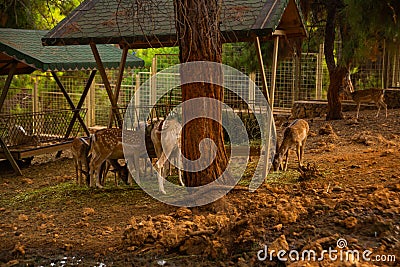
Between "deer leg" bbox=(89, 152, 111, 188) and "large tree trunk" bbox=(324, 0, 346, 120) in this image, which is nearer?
"deer leg" bbox=(89, 152, 111, 188)

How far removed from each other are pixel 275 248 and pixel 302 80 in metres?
14.6

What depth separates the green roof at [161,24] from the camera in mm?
8500

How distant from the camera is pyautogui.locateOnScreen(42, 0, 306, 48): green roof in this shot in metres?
8.50

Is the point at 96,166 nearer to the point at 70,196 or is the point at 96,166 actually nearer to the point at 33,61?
the point at 70,196

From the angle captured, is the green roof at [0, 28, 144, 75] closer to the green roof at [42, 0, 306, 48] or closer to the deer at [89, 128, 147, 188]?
→ the green roof at [42, 0, 306, 48]

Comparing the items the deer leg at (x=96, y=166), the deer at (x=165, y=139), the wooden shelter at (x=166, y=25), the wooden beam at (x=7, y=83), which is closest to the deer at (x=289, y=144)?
the wooden shelter at (x=166, y=25)

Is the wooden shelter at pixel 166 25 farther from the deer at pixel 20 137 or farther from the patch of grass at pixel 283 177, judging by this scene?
the deer at pixel 20 137

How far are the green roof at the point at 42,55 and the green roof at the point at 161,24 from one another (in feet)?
4.50

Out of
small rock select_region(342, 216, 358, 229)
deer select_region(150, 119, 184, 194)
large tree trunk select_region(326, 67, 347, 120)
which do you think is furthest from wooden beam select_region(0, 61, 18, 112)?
large tree trunk select_region(326, 67, 347, 120)

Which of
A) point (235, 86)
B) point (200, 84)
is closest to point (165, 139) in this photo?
point (200, 84)

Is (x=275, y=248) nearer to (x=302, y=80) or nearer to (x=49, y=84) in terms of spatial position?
(x=302, y=80)

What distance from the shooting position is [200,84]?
754cm

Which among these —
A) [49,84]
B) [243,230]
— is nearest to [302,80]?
[49,84]

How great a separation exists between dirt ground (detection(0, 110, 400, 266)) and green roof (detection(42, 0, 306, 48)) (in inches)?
82.1
